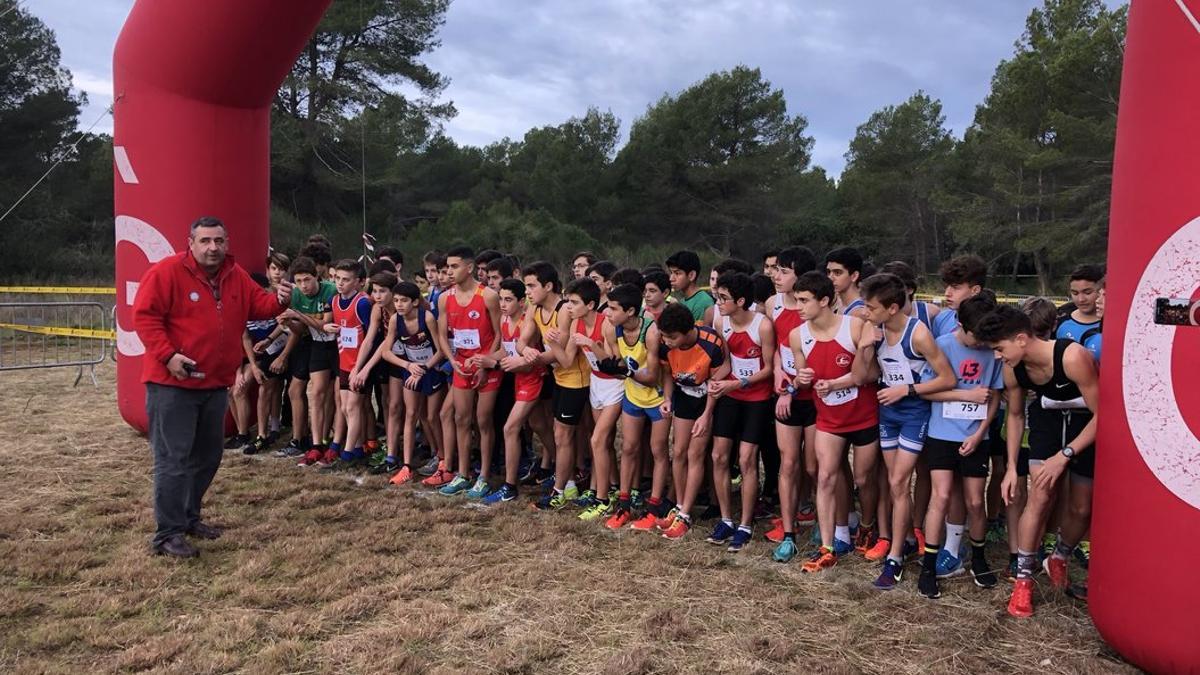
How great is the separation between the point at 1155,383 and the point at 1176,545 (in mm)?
656

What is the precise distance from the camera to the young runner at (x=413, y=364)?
6477mm

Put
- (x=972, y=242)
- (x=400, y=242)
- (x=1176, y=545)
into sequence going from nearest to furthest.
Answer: (x=1176, y=545) < (x=400, y=242) < (x=972, y=242)

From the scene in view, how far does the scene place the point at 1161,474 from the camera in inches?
127

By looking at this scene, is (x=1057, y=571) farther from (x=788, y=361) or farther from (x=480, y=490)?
(x=480, y=490)

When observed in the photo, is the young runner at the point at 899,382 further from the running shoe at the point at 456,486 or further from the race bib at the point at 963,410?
the running shoe at the point at 456,486

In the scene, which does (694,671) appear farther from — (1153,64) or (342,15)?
(342,15)

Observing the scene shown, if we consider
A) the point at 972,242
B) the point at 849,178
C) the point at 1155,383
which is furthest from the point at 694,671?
the point at 849,178

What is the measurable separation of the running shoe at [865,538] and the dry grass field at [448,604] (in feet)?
1.38

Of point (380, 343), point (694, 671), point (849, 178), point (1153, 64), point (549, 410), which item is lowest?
point (694, 671)

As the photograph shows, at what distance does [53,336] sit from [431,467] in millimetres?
14315

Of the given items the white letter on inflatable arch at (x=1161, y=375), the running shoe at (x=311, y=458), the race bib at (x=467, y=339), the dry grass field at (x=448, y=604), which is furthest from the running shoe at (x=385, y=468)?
the white letter on inflatable arch at (x=1161, y=375)

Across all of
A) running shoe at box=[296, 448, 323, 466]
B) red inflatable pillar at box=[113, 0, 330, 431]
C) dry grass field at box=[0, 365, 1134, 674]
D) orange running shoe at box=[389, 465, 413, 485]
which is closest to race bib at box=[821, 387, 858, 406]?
dry grass field at box=[0, 365, 1134, 674]

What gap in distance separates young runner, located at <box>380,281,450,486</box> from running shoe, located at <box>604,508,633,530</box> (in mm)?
1645

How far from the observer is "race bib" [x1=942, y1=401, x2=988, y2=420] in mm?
4410
